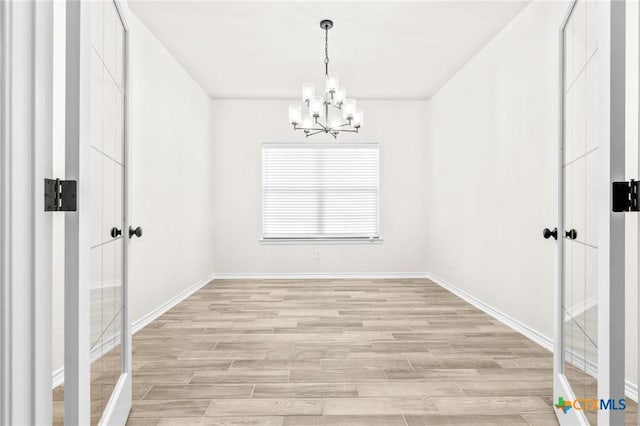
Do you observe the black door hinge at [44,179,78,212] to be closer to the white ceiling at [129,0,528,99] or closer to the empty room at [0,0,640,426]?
the empty room at [0,0,640,426]

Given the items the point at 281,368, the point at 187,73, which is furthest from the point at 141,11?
the point at 281,368

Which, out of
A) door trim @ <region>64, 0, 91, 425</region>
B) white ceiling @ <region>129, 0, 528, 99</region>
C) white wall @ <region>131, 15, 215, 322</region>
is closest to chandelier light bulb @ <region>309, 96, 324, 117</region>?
white ceiling @ <region>129, 0, 528, 99</region>

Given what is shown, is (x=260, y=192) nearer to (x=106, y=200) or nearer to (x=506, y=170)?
(x=506, y=170)

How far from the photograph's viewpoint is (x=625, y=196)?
1.11 meters

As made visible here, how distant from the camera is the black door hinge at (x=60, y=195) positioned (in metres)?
1.01

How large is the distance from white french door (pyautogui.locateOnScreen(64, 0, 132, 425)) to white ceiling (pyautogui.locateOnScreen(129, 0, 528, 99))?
180 centimetres

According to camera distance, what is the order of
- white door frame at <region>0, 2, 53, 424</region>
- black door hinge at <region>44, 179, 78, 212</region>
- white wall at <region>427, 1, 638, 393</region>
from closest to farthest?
white door frame at <region>0, 2, 53, 424</region>
black door hinge at <region>44, 179, 78, 212</region>
white wall at <region>427, 1, 638, 393</region>

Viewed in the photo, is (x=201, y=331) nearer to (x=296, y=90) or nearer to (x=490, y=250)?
(x=490, y=250)

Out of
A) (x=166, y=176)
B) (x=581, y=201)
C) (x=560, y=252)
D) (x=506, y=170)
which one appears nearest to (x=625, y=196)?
(x=581, y=201)

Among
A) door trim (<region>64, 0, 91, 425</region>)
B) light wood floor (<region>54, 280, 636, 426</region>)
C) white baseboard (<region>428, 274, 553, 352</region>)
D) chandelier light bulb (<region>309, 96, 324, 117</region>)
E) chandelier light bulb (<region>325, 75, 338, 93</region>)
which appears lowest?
light wood floor (<region>54, 280, 636, 426</region>)

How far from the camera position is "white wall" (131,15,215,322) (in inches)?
130

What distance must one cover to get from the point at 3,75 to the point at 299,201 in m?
4.90

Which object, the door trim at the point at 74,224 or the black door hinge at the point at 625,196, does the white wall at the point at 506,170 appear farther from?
the door trim at the point at 74,224

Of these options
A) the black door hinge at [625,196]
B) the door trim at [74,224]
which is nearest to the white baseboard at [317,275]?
the door trim at [74,224]
